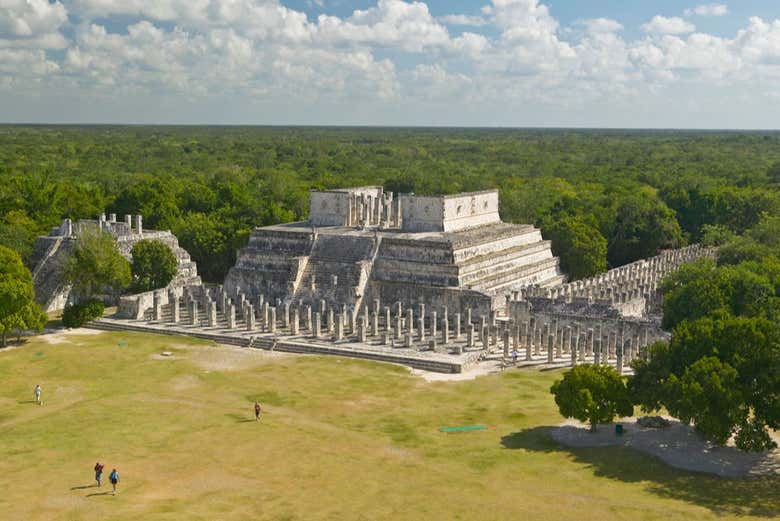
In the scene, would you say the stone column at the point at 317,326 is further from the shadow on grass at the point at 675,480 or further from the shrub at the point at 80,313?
the shadow on grass at the point at 675,480

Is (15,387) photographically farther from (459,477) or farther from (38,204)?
(38,204)

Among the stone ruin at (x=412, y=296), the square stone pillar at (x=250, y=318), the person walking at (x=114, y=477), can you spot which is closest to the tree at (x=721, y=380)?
the stone ruin at (x=412, y=296)

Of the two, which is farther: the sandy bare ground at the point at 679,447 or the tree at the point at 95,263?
the tree at the point at 95,263

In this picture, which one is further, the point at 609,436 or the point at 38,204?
the point at 38,204

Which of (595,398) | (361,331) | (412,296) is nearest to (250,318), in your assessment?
(361,331)

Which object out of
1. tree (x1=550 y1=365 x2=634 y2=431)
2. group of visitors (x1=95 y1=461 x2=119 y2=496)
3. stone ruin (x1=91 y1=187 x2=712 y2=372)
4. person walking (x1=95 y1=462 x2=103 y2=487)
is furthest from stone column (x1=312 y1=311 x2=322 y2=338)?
person walking (x1=95 y1=462 x2=103 y2=487)

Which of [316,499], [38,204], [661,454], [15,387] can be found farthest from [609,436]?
[38,204]

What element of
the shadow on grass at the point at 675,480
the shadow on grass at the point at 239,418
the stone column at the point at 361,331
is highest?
the stone column at the point at 361,331
